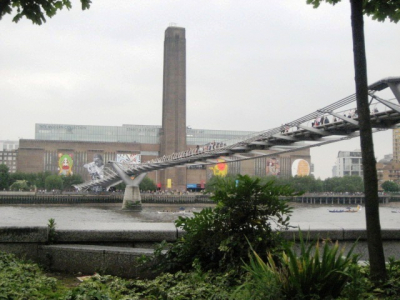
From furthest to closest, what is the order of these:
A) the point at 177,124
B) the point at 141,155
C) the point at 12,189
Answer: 1. the point at 141,155
2. the point at 177,124
3. the point at 12,189

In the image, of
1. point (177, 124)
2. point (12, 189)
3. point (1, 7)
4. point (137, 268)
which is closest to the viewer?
point (1, 7)

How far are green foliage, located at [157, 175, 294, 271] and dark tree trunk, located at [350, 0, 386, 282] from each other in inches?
29.0

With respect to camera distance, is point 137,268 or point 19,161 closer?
point 137,268

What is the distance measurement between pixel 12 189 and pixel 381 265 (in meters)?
106

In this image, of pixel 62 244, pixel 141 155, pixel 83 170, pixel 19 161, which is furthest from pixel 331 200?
pixel 62 244

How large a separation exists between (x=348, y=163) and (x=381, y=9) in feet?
564

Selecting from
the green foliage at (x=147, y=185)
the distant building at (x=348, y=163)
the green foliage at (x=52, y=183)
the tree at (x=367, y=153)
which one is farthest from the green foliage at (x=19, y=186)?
the tree at (x=367, y=153)

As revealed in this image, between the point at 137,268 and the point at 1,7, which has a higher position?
the point at 1,7

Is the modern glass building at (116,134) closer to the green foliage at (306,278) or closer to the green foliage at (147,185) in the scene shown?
the green foliage at (147,185)

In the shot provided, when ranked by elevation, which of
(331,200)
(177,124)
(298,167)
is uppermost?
(177,124)

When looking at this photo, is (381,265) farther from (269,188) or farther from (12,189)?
(12,189)

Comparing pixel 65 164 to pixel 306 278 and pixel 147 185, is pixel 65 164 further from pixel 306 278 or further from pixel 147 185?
pixel 306 278

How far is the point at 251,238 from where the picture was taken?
475 centimetres

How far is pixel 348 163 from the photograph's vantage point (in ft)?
560
